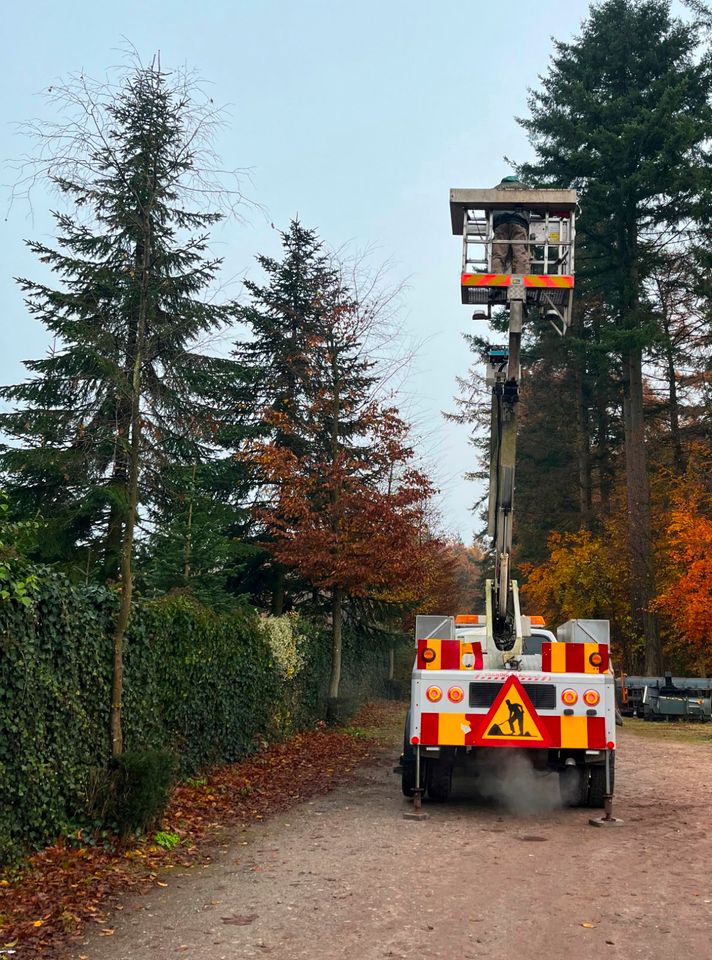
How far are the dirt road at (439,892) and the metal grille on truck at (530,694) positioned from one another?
1.17m

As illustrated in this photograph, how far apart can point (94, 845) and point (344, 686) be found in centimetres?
1745

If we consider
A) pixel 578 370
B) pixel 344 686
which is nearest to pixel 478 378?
pixel 578 370

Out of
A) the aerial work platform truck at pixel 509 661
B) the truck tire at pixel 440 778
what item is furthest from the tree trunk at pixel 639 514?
the truck tire at pixel 440 778

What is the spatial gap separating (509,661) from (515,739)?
124cm

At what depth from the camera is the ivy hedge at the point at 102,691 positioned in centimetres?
698

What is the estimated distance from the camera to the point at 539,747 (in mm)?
9641

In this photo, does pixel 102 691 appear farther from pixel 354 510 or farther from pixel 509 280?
pixel 354 510

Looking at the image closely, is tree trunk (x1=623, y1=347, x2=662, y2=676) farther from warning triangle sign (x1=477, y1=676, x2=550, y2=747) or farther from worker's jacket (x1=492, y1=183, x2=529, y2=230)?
warning triangle sign (x1=477, y1=676, x2=550, y2=747)

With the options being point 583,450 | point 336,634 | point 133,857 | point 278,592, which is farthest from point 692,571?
point 133,857

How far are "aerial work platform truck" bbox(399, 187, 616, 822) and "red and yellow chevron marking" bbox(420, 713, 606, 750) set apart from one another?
1 centimetres

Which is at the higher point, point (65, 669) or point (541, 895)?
point (65, 669)

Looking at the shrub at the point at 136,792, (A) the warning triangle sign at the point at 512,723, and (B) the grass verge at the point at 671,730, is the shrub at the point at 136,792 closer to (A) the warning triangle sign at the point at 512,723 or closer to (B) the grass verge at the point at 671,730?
(A) the warning triangle sign at the point at 512,723

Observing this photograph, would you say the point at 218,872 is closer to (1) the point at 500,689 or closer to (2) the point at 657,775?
(1) the point at 500,689

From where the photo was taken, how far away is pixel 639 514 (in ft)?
102
